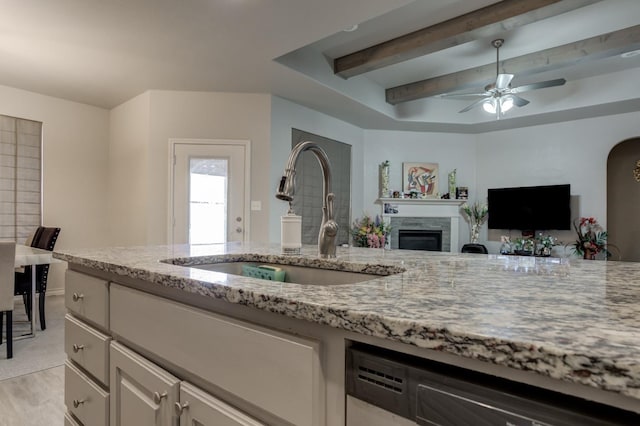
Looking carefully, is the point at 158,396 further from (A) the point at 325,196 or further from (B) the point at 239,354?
(A) the point at 325,196

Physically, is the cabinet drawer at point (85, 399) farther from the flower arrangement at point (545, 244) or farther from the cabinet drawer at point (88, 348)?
the flower arrangement at point (545, 244)

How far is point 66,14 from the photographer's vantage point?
2.82 m

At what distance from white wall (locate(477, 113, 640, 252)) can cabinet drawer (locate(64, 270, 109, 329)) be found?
6264mm

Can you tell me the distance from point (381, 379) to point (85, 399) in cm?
120

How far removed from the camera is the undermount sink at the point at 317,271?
1136 mm

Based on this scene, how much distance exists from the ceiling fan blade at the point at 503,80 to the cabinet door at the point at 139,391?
155 inches

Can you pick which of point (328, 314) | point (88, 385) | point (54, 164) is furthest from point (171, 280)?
point (54, 164)

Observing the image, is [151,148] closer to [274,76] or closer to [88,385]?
[274,76]

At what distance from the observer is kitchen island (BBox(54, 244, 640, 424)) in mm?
381

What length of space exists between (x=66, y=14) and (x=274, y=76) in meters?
1.88

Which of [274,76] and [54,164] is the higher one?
[274,76]

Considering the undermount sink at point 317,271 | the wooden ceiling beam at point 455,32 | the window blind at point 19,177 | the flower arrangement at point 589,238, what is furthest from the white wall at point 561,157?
the window blind at point 19,177

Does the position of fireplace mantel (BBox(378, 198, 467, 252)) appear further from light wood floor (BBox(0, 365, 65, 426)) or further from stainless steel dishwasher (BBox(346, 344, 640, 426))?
stainless steel dishwasher (BBox(346, 344, 640, 426))

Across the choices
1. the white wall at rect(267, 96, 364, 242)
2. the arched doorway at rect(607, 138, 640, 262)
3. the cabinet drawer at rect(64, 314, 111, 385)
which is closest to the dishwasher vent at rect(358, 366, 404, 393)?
the cabinet drawer at rect(64, 314, 111, 385)
